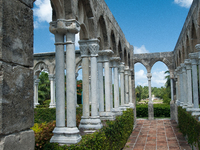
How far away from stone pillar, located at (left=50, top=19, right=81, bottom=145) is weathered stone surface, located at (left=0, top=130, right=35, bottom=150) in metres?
2.09

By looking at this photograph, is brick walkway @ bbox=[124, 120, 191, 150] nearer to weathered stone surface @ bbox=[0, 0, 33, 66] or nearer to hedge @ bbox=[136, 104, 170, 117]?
weathered stone surface @ bbox=[0, 0, 33, 66]

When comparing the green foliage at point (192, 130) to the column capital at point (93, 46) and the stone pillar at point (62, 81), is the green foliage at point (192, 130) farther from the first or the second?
the stone pillar at point (62, 81)

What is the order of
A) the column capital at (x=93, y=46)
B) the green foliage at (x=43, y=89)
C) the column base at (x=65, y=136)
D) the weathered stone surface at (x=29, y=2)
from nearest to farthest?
1. the weathered stone surface at (x=29, y=2)
2. the column base at (x=65, y=136)
3. the column capital at (x=93, y=46)
4. the green foliage at (x=43, y=89)

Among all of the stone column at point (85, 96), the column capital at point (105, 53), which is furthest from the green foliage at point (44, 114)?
the stone column at point (85, 96)

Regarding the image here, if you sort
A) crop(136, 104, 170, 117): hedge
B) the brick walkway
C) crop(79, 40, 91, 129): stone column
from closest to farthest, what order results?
crop(79, 40, 91, 129): stone column < the brick walkway < crop(136, 104, 170, 117): hedge

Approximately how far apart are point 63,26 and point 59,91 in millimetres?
1298

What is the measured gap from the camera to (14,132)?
197 cm

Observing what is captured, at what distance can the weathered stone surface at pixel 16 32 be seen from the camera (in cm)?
189

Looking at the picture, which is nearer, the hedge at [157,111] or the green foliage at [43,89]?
the hedge at [157,111]

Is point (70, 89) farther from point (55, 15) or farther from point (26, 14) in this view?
point (26, 14)

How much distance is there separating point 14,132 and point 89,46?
4528mm

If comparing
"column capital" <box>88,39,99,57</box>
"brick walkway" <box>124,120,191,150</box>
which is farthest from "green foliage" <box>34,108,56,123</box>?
"column capital" <box>88,39,99,57</box>

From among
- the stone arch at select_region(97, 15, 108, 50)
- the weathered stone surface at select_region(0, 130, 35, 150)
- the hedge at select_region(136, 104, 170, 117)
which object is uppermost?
the stone arch at select_region(97, 15, 108, 50)

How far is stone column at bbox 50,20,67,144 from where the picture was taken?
424cm
